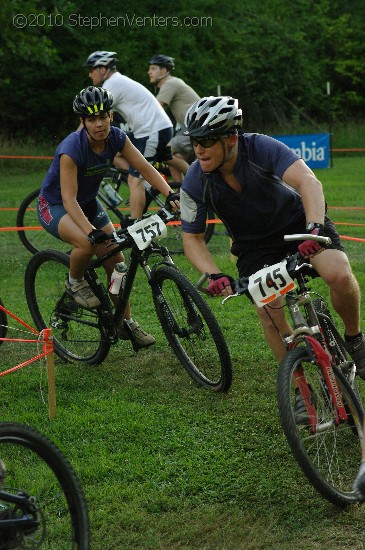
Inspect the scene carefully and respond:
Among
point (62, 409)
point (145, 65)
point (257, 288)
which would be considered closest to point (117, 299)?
point (62, 409)

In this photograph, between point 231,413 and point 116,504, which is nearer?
point 116,504

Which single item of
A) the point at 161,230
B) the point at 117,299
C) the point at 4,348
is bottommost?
the point at 4,348

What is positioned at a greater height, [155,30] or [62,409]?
[155,30]

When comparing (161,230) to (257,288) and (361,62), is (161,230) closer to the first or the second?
(257,288)

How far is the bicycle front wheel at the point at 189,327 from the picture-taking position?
Result: 248 inches

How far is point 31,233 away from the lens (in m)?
11.8

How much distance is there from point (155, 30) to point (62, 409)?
1135 inches

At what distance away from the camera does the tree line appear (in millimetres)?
31391

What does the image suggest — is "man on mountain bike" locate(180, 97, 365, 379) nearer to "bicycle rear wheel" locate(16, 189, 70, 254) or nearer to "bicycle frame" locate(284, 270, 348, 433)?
"bicycle frame" locate(284, 270, 348, 433)

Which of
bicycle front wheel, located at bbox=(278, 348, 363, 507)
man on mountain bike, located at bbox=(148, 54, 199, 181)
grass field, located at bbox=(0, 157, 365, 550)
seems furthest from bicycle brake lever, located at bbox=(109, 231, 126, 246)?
man on mountain bike, located at bbox=(148, 54, 199, 181)

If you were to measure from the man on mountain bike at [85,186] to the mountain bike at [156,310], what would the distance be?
114 millimetres

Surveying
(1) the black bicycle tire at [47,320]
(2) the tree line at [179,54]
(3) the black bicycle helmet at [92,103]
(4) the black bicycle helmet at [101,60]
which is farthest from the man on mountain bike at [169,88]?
(2) the tree line at [179,54]

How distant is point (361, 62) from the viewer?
44.8 meters

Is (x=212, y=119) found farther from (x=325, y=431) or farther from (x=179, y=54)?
(x=179, y=54)
